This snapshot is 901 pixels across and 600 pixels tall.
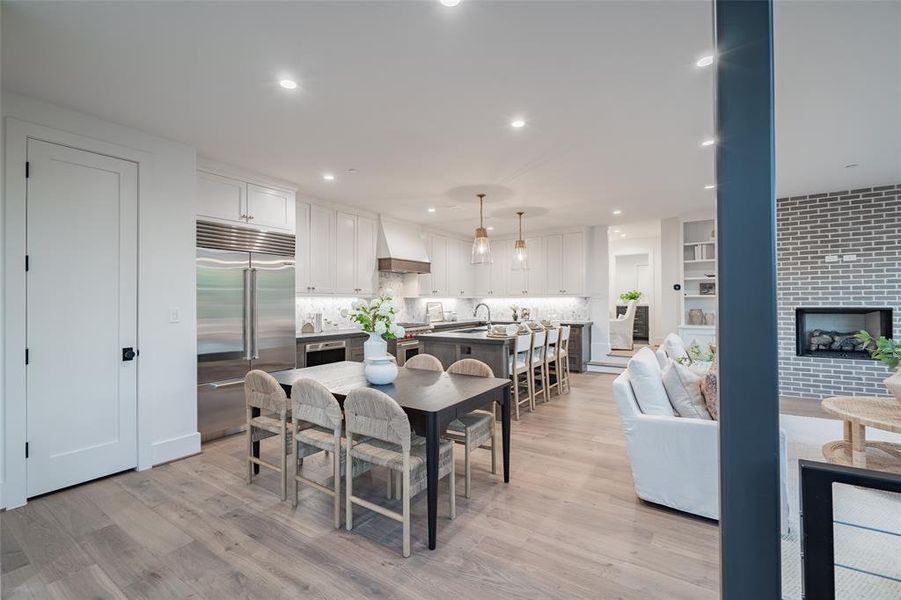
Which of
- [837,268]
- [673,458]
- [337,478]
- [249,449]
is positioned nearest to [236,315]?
[249,449]

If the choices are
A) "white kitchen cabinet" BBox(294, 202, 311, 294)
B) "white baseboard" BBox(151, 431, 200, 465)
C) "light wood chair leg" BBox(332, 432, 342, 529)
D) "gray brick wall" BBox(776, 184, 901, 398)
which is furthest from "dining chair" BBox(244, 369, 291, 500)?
"gray brick wall" BBox(776, 184, 901, 398)

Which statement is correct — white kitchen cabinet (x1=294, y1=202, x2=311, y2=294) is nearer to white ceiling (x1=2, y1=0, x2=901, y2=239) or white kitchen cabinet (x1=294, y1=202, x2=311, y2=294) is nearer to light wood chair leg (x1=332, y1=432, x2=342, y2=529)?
white ceiling (x1=2, y1=0, x2=901, y2=239)

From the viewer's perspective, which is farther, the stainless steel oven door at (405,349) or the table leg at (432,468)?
the stainless steel oven door at (405,349)

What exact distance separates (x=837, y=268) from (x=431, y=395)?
5.80 metres

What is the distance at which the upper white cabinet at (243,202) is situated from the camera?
3.79 metres

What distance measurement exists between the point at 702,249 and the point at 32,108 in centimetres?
759

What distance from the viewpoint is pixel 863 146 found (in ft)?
12.1

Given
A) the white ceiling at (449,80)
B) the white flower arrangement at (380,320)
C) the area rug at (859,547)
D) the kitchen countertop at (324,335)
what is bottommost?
the area rug at (859,547)

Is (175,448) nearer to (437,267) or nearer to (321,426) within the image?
(321,426)

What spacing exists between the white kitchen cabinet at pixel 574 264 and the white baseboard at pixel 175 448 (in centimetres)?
599

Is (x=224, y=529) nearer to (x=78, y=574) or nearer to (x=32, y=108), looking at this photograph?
(x=78, y=574)

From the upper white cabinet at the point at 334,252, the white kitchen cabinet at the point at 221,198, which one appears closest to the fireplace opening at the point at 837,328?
the upper white cabinet at the point at 334,252

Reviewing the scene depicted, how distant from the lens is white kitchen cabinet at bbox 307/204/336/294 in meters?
5.16

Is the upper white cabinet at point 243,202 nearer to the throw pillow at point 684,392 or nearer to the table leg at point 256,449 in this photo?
the table leg at point 256,449
